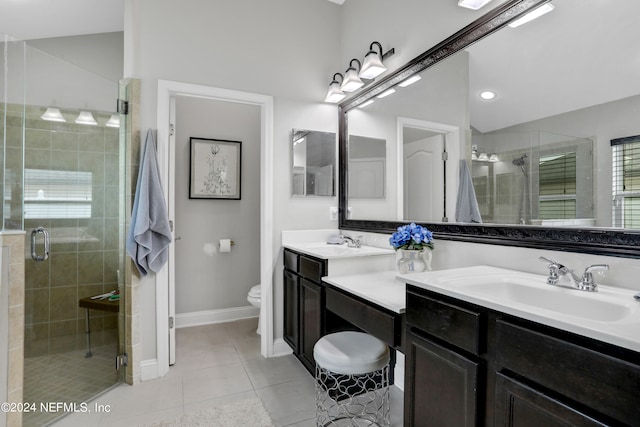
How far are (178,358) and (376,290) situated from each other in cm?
193

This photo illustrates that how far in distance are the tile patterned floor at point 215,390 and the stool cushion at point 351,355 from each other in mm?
532

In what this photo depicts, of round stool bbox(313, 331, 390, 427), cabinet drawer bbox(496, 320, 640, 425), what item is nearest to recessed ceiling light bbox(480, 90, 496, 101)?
cabinet drawer bbox(496, 320, 640, 425)

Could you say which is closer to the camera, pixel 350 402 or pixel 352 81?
pixel 350 402

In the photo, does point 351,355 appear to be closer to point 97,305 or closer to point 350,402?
point 350,402

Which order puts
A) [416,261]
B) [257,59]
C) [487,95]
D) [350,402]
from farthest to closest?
[257,59]
[350,402]
[416,261]
[487,95]

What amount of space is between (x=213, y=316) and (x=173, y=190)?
165cm

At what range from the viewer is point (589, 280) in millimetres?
1102

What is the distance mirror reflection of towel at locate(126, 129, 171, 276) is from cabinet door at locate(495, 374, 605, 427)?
2.18 m

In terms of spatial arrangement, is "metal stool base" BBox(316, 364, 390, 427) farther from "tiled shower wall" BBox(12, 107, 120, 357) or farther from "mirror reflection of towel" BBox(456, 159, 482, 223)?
"tiled shower wall" BBox(12, 107, 120, 357)

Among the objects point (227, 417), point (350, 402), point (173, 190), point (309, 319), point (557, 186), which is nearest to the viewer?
point (557, 186)

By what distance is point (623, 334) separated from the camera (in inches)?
27.3

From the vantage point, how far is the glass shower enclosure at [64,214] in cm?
178

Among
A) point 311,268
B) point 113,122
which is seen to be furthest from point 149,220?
point 311,268

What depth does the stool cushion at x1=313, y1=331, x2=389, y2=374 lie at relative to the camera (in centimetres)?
152
